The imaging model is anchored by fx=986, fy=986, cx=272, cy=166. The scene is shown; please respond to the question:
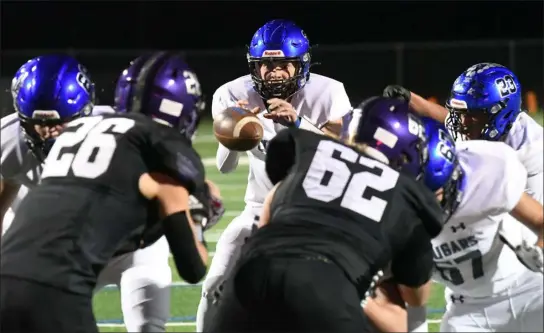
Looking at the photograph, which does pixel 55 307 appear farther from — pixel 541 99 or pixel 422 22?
pixel 422 22

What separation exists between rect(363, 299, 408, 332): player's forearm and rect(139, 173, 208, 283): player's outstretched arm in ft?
1.88

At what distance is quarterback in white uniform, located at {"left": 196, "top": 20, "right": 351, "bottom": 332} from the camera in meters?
4.61

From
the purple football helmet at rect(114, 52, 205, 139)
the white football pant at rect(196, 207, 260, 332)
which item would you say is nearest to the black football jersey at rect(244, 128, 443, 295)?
the purple football helmet at rect(114, 52, 205, 139)

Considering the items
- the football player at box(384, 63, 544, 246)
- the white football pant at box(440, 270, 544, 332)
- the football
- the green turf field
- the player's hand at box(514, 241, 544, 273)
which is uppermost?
the football

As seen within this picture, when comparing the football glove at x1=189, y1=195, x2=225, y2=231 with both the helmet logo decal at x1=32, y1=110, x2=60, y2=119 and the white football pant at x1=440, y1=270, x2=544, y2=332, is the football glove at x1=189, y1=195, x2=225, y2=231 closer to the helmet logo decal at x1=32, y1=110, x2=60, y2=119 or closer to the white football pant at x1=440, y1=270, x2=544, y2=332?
the helmet logo decal at x1=32, y1=110, x2=60, y2=119

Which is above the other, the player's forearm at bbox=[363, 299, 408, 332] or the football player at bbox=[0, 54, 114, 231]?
the football player at bbox=[0, 54, 114, 231]

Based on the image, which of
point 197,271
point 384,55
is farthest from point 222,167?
point 384,55

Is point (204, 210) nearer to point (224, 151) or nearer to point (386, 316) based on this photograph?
Answer: point (386, 316)

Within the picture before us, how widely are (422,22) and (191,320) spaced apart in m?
16.5

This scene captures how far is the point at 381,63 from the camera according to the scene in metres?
18.4

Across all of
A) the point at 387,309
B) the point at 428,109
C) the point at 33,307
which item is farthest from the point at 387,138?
the point at 428,109

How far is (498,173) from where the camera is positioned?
145 inches

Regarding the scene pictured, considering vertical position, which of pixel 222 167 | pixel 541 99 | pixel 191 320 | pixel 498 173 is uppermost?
pixel 498 173

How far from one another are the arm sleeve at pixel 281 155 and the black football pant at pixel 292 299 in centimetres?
41
